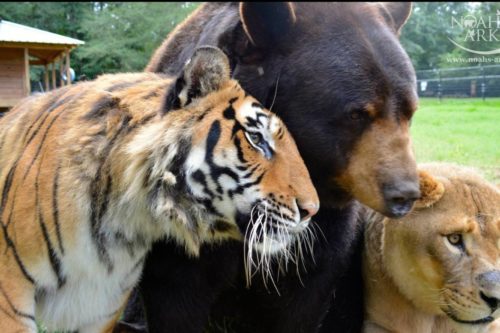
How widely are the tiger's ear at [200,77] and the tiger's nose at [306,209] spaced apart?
58 cm

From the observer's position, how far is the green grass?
3.67 metres

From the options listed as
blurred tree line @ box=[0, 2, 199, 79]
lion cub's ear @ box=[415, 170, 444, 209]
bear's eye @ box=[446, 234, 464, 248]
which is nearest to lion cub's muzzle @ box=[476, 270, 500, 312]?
bear's eye @ box=[446, 234, 464, 248]

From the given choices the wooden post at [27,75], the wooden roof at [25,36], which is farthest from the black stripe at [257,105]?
the wooden post at [27,75]

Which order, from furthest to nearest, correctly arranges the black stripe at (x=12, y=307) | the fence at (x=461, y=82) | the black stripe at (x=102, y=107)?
the fence at (x=461, y=82) < the black stripe at (x=102, y=107) < the black stripe at (x=12, y=307)

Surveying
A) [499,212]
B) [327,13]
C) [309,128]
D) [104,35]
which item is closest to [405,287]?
[499,212]

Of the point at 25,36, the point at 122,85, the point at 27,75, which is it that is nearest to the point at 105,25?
the point at 27,75

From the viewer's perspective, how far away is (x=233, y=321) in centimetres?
321

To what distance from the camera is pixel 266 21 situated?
2.15 meters

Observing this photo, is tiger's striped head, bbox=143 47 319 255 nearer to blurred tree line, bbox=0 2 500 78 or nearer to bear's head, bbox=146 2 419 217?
bear's head, bbox=146 2 419 217

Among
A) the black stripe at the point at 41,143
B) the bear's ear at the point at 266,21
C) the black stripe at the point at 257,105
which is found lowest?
the black stripe at the point at 41,143

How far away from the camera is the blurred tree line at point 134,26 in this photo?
3.19 metres

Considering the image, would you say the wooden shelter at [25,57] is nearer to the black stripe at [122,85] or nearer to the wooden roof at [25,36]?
the wooden roof at [25,36]

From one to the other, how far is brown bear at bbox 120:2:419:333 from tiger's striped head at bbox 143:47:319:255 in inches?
5.7

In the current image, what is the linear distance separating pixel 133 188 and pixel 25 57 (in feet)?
18.1
